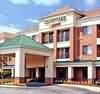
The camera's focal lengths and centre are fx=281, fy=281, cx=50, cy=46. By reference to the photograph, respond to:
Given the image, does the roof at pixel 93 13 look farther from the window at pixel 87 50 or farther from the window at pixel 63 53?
the window at pixel 63 53

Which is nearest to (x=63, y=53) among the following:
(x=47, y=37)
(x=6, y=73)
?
(x=47, y=37)

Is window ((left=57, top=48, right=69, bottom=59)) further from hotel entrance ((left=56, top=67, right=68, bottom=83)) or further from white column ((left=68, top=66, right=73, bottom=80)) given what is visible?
white column ((left=68, top=66, right=73, bottom=80))

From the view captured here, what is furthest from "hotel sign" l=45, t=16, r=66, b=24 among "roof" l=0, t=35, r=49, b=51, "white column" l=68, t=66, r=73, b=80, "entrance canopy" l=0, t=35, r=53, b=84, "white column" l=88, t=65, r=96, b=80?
"roof" l=0, t=35, r=49, b=51

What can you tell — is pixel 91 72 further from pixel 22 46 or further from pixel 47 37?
pixel 47 37

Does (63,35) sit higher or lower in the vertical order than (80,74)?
higher

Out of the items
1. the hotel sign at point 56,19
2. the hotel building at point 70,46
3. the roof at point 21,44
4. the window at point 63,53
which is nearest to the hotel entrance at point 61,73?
the hotel building at point 70,46

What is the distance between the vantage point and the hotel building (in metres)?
43.6

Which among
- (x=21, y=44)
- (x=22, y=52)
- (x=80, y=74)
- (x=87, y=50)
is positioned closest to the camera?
(x=22, y=52)

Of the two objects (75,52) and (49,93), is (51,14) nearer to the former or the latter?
(75,52)

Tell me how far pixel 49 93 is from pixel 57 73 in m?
25.1

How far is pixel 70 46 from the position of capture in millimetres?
49031

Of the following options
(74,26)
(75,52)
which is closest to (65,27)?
(74,26)

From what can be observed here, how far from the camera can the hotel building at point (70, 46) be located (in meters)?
43.6

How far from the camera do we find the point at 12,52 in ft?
119
